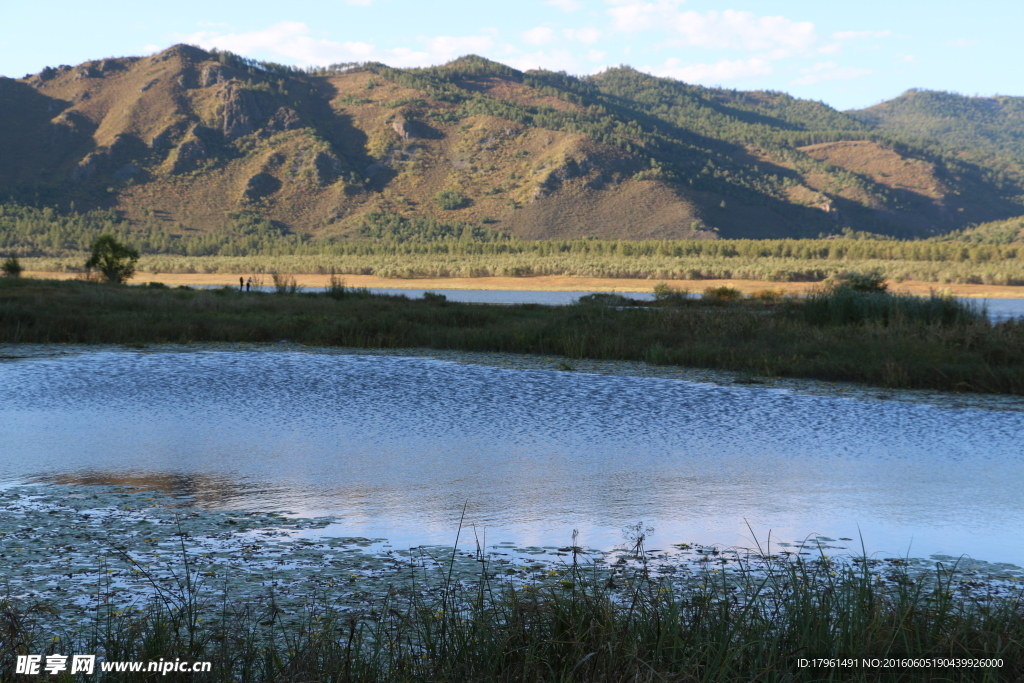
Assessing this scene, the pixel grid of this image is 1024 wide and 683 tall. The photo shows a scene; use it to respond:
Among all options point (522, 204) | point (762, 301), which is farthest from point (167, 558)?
point (522, 204)

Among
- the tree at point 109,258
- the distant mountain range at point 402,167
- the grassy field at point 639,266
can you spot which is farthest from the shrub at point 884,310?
the distant mountain range at point 402,167

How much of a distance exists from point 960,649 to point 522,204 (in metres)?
126

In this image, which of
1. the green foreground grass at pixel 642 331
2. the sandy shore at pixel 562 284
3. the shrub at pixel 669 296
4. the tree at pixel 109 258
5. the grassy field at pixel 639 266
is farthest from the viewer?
the grassy field at pixel 639 266

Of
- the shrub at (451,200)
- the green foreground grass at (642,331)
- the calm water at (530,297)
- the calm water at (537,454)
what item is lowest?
the calm water at (537,454)

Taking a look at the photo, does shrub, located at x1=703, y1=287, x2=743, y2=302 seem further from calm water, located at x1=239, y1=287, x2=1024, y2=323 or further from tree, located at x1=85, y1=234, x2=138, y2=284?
tree, located at x1=85, y1=234, x2=138, y2=284

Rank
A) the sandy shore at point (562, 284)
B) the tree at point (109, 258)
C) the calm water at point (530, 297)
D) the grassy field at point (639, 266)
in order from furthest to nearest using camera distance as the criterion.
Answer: the grassy field at point (639, 266)
the sandy shore at point (562, 284)
the tree at point (109, 258)
the calm water at point (530, 297)

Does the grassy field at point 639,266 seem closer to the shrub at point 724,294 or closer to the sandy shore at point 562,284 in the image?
the sandy shore at point 562,284

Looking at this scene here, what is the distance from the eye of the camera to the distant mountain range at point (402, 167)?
121625 mm

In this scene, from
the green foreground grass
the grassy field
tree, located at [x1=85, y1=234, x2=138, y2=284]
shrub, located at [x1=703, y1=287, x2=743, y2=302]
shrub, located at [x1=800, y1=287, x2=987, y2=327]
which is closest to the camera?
the green foreground grass

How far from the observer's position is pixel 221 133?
140625 millimetres

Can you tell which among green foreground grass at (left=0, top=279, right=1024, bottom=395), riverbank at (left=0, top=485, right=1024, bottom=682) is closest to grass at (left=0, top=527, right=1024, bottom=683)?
riverbank at (left=0, top=485, right=1024, bottom=682)

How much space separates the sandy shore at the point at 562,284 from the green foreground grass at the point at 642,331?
23.2 meters

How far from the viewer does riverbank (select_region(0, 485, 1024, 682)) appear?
3.52 m

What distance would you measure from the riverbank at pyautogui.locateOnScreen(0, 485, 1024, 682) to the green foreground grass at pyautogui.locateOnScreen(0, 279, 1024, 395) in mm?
11001
